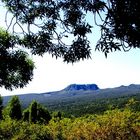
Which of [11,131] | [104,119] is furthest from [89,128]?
[11,131]

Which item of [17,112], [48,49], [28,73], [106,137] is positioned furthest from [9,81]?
[17,112]

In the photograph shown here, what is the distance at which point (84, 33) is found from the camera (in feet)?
30.8

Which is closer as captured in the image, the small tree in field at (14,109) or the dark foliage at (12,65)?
the dark foliage at (12,65)

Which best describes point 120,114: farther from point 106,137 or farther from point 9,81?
point 9,81

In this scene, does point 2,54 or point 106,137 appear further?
point 106,137

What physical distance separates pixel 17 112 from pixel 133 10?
178 feet

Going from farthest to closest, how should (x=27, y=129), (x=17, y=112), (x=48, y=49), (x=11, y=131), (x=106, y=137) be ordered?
(x=17, y=112) → (x=11, y=131) → (x=27, y=129) → (x=106, y=137) → (x=48, y=49)

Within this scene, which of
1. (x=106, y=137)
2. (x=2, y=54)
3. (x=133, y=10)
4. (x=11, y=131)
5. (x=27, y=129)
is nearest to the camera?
(x=133, y=10)

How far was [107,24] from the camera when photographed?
344 inches

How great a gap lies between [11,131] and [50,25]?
14.5m

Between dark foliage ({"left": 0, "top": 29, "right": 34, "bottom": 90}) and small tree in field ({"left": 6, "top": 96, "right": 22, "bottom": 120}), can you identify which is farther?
small tree in field ({"left": 6, "top": 96, "right": 22, "bottom": 120})

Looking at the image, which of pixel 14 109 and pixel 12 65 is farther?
pixel 14 109

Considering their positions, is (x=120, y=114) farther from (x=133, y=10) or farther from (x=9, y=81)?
(x=133, y=10)

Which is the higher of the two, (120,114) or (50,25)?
(50,25)
